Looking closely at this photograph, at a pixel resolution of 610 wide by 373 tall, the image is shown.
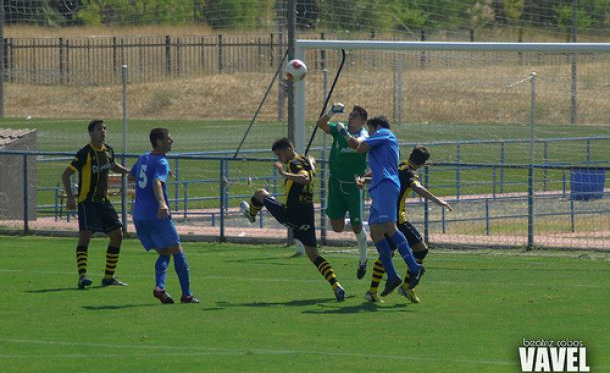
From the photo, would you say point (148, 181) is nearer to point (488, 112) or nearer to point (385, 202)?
point (385, 202)

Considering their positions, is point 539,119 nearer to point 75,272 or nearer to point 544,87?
point 544,87

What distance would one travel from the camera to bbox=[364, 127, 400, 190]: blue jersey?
13.7 metres

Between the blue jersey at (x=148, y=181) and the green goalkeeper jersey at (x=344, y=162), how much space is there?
291 centimetres

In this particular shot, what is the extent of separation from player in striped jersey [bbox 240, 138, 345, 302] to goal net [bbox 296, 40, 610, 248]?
638cm

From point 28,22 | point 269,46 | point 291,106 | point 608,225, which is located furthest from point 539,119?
point 28,22

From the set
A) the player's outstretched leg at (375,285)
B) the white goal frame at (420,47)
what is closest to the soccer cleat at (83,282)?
the player's outstretched leg at (375,285)

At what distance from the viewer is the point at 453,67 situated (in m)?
23.4

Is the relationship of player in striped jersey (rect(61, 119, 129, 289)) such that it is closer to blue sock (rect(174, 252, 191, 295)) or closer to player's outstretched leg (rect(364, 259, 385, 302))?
blue sock (rect(174, 252, 191, 295))

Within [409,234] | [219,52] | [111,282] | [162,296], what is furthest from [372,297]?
[219,52]

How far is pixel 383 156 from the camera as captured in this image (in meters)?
13.7

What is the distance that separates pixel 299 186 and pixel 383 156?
100 cm

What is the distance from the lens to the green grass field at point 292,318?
10648 millimetres

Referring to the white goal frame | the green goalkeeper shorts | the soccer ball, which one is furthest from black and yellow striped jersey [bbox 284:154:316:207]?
the white goal frame

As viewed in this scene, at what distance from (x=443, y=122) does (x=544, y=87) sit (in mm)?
2321
